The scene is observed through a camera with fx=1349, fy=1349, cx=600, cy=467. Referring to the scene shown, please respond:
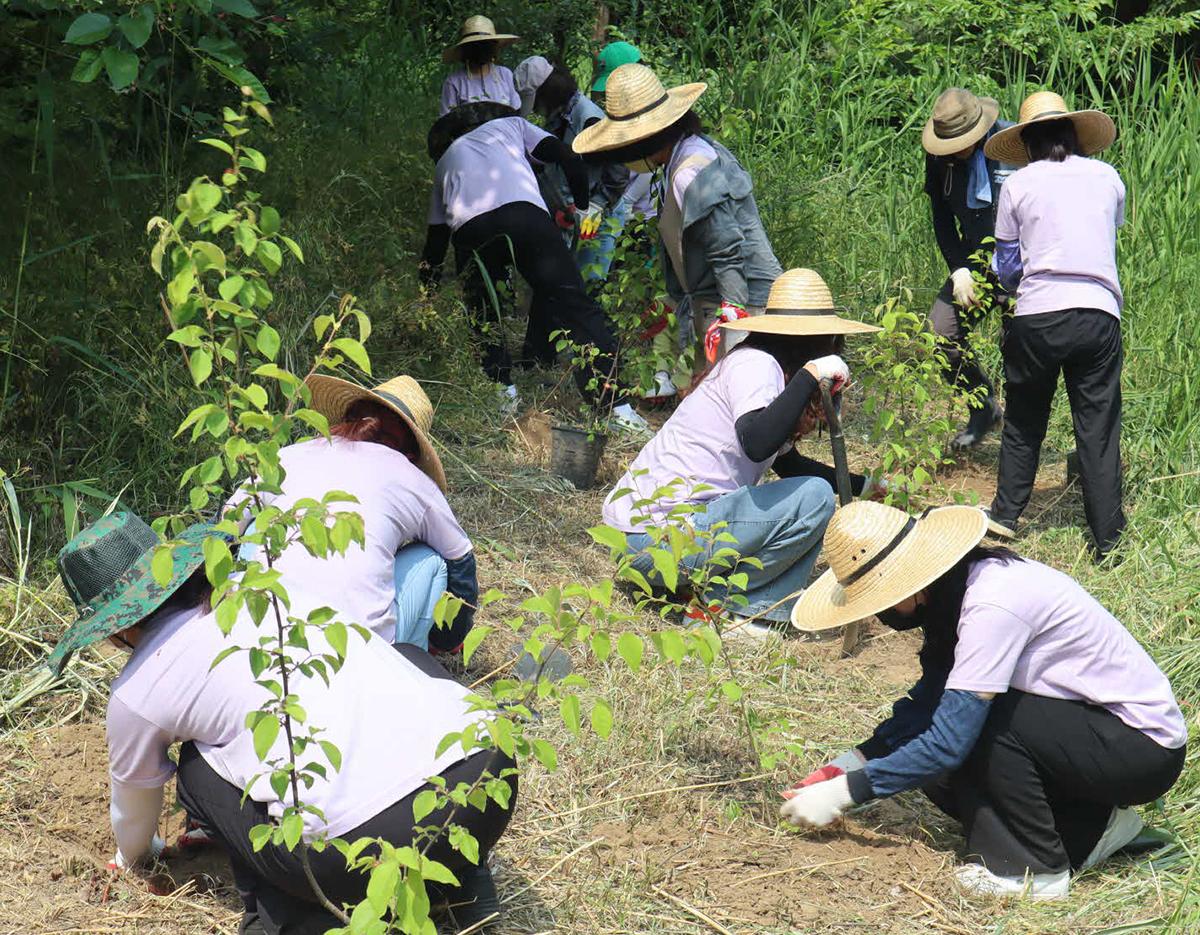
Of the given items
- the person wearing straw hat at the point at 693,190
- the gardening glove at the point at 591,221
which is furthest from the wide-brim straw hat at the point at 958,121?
the gardening glove at the point at 591,221

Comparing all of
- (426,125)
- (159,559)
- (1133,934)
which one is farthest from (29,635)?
(426,125)

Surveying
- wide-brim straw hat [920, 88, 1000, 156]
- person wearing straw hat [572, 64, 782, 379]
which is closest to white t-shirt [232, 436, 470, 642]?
person wearing straw hat [572, 64, 782, 379]

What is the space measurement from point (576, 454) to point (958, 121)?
210cm

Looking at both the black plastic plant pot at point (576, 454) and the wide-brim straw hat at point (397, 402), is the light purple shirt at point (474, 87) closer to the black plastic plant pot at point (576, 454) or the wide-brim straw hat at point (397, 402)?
the black plastic plant pot at point (576, 454)

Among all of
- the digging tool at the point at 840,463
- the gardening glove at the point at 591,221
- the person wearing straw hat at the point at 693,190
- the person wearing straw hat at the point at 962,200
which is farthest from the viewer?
the gardening glove at the point at 591,221

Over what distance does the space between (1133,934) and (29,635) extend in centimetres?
305

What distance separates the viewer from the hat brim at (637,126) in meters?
5.02

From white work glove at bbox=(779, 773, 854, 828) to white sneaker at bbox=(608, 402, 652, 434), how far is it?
2.87 metres

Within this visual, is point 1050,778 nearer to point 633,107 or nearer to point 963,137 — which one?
point 633,107

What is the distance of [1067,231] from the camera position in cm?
478

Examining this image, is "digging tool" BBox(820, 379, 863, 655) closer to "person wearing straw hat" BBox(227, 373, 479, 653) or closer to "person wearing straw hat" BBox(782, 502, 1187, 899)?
"person wearing straw hat" BBox(782, 502, 1187, 899)

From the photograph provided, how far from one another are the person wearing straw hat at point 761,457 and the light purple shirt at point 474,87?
2.92 meters

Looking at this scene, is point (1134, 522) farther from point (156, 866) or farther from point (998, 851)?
point (156, 866)

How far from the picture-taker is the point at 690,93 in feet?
17.5
